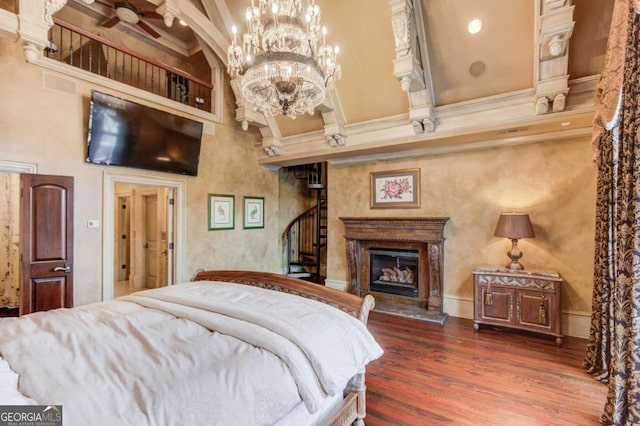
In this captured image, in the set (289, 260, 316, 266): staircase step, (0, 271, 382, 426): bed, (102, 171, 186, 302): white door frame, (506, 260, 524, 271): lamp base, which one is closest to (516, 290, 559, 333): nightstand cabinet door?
(506, 260, 524, 271): lamp base

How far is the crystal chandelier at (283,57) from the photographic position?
2414mm

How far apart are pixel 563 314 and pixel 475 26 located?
12.1 ft

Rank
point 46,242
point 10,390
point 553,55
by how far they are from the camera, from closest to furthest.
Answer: point 10,390 < point 553,55 < point 46,242

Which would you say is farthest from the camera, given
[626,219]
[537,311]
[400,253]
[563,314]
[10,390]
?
[400,253]

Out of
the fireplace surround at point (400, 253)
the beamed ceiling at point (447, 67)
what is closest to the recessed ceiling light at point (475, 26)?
the beamed ceiling at point (447, 67)

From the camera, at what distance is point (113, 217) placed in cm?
401

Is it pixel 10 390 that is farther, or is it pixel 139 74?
pixel 139 74

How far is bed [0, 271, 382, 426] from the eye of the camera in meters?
1.10

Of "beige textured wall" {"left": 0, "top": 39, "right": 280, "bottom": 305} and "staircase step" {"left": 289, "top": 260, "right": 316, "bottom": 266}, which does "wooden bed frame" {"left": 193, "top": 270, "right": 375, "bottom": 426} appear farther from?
"staircase step" {"left": 289, "top": 260, "right": 316, "bottom": 266}

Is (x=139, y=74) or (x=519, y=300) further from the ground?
(x=139, y=74)

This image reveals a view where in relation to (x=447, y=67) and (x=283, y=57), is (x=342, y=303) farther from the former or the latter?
(x=447, y=67)

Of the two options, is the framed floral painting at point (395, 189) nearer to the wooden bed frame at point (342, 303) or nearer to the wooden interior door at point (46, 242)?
the wooden bed frame at point (342, 303)

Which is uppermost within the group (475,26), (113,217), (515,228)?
(475,26)

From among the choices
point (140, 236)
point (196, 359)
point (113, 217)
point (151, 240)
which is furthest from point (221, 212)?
point (196, 359)
